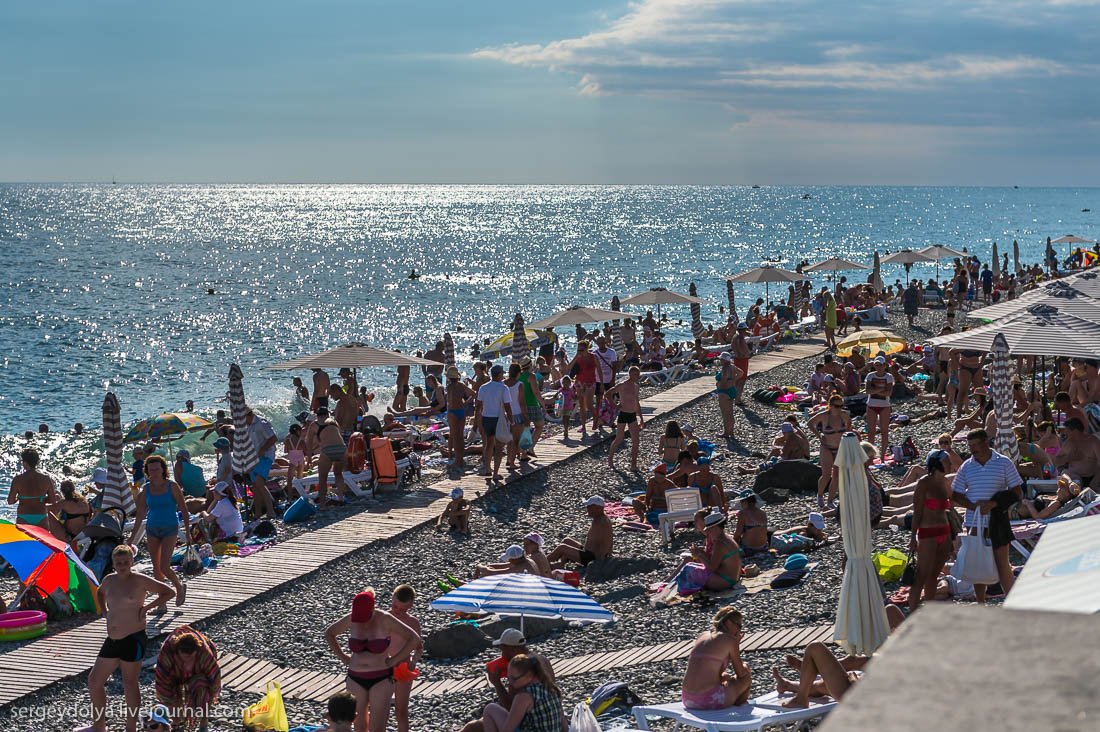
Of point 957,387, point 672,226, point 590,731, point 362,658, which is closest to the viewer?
point 590,731

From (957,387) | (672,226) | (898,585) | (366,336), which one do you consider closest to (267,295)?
(366,336)

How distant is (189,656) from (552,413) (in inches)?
525

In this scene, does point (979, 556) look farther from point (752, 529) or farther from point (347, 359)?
point (347, 359)

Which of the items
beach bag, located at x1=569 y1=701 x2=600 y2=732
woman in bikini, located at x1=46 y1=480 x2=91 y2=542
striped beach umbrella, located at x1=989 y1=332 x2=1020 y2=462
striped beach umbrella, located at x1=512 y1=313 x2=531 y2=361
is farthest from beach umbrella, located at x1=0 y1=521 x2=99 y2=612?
striped beach umbrella, located at x1=512 y1=313 x2=531 y2=361

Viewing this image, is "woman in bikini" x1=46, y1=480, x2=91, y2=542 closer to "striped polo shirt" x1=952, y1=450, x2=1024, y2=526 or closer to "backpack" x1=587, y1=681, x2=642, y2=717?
"backpack" x1=587, y1=681, x2=642, y2=717

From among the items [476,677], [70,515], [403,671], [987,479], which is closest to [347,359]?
[70,515]

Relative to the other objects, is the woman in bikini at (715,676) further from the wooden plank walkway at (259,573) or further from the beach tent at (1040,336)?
the beach tent at (1040,336)

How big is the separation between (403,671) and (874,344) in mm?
17021

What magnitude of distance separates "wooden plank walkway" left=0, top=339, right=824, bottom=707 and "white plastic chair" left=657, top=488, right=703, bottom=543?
9.06 feet

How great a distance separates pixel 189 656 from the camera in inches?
297

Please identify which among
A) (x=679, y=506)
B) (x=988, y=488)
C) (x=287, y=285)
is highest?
(x=988, y=488)

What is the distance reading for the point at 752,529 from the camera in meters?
11.5

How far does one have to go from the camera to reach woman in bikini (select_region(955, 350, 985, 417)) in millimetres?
16469

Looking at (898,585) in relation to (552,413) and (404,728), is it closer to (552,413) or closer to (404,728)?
(404,728)
